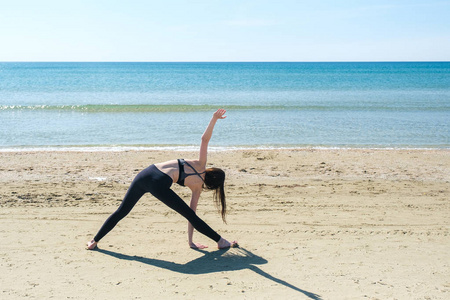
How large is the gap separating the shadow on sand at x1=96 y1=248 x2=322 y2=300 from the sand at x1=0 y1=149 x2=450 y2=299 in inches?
0.5

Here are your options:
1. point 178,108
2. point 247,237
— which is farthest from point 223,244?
point 178,108

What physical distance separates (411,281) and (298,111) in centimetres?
1848

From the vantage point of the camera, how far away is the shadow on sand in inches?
179

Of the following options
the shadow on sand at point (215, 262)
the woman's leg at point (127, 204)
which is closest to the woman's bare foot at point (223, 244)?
the shadow on sand at point (215, 262)

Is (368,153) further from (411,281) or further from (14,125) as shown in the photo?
(14,125)

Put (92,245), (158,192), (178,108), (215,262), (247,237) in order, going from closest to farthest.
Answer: (158,192) < (215,262) < (92,245) < (247,237) < (178,108)

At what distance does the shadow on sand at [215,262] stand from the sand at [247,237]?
0.01 meters

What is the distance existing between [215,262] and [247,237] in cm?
86

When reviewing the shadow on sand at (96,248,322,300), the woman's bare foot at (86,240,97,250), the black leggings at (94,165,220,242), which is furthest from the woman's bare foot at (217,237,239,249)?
the woman's bare foot at (86,240,97,250)

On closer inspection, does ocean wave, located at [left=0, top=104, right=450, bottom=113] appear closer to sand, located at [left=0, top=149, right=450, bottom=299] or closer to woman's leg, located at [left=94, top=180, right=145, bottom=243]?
sand, located at [left=0, top=149, right=450, bottom=299]

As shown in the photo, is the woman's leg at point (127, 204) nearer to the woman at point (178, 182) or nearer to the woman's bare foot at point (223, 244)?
the woman at point (178, 182)

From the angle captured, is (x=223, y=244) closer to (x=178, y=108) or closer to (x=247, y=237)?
(x=247, y=237)

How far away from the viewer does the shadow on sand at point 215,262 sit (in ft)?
14.9

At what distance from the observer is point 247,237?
5512 mm
